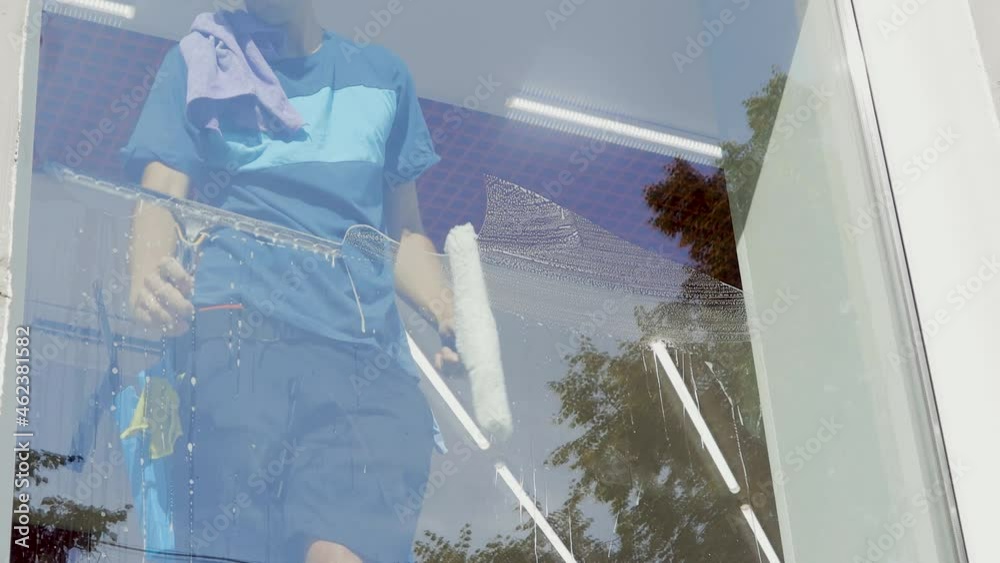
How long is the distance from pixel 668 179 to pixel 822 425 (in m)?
0.55

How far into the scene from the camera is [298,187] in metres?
1.90

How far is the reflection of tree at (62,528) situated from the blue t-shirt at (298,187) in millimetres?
354

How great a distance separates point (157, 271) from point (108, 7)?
1.63 ft

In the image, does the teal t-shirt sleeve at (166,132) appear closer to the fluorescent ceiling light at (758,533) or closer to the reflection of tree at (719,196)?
the reflection of tree at (719,196)

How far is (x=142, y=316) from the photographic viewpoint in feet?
5.69

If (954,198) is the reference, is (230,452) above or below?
below

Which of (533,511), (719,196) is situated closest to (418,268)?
(533,511)

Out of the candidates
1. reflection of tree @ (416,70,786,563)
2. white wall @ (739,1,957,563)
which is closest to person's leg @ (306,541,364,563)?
reflection of tree @ (416,70,786,563)

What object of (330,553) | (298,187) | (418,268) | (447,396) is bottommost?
(330,553)

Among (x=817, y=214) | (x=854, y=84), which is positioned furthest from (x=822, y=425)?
(x=854, y=84)

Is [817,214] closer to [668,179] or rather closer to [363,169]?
[668,179]

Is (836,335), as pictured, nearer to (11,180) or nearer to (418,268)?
(418,268)

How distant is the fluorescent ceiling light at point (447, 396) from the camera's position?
1.84m

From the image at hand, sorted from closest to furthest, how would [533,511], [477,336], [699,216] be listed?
[533,511] → [477,336] → [699,216]
